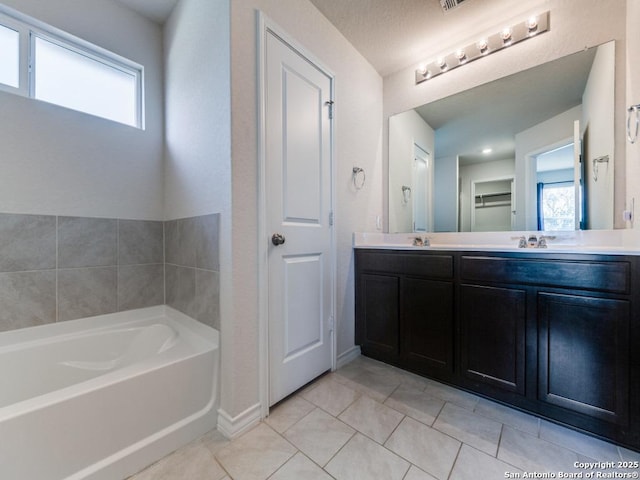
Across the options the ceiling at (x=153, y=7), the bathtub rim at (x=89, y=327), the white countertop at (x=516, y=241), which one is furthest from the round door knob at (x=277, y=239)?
the ceiling at (x=153, y=7)

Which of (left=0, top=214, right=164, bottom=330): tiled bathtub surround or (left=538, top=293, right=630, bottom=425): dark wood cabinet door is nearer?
(left=538, top=293, right=630, bottom=425): dark wood cabinet door

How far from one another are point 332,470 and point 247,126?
63.5 inches

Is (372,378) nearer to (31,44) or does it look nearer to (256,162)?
(256,162)

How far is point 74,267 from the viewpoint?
157 centimetres

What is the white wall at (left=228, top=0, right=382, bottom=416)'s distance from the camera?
129 centimetres

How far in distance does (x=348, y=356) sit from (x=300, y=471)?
1019 mm

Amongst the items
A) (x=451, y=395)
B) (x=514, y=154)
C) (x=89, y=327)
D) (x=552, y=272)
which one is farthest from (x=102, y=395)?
(x=514, y=154)

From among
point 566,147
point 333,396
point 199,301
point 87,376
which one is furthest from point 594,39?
point 87,376

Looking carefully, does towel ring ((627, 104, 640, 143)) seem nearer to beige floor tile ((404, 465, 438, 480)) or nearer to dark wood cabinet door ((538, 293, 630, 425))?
dark wood cabinet door ((538, 293, 630, 425))

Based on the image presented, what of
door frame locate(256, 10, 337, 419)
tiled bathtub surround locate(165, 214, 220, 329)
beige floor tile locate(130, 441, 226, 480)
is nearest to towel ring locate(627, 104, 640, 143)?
door frame locate(256, 10, 337, 419)

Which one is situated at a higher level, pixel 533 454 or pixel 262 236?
pixel 262 236

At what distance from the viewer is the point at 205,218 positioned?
1.45 metres

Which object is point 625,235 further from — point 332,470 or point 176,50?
point 176,50

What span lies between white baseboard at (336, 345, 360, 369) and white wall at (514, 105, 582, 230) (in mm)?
1474
